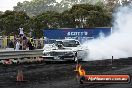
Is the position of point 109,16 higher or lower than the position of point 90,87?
higher

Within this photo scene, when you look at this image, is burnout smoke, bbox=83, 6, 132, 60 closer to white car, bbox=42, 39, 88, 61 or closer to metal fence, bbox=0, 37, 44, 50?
white car, bbox=42, 39, 88, 61

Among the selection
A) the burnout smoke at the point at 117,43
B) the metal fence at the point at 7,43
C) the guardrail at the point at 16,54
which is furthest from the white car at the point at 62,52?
the metal fence at the point at 7,43

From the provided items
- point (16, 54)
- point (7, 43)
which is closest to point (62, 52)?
point (16, 54)

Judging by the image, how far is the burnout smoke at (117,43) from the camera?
1105 inches

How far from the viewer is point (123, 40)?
31.4 meters

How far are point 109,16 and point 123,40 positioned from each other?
27.7 meters

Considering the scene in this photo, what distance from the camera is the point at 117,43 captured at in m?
30.9

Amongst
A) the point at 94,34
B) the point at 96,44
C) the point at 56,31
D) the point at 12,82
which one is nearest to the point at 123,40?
the point at 96,44

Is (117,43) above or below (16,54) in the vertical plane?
above

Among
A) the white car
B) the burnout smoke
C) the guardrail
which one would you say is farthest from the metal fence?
the white car

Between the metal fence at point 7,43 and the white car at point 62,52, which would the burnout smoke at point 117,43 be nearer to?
the white car at point 62,52

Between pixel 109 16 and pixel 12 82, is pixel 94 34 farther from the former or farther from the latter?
pixel 12 82

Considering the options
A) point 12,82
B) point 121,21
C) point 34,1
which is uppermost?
point 34,1

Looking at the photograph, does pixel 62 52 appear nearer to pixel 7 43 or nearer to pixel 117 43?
pixel 117 43
